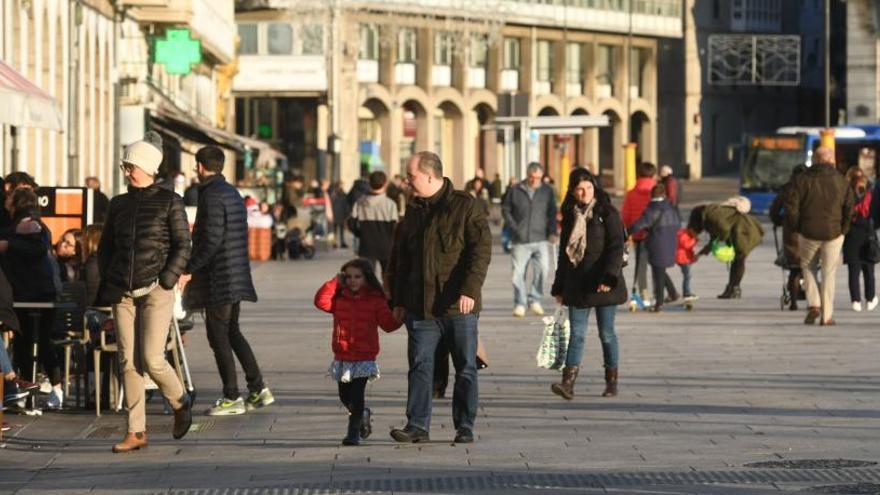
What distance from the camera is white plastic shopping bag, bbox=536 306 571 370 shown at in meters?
17.0

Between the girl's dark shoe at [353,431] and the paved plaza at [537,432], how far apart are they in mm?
111

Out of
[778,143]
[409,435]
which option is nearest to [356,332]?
[409,435]

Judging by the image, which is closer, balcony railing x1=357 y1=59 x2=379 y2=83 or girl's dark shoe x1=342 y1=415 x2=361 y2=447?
girl's dark shoe x1=342 y1=415 x2=361 y2=447

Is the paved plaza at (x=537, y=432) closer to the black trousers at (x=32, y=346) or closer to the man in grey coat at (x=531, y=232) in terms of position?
the black trousers at (x=32, y=346)

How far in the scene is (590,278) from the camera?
17062mm

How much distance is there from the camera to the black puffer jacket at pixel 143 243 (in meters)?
14.2

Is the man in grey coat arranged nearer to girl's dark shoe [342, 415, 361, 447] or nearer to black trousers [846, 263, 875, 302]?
black trousers [846, 263, 875, 302]

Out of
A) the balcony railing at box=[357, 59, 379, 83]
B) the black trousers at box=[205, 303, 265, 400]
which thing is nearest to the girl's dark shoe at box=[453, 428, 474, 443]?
the black trousers at box=[205, 303, 265, 400]

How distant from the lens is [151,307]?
559 inches

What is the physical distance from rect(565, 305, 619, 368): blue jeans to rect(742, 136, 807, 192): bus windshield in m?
63.4

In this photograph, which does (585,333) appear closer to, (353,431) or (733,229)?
(353,431)

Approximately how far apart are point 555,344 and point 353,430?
336 centimetres

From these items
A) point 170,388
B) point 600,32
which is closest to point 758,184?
point 600,32

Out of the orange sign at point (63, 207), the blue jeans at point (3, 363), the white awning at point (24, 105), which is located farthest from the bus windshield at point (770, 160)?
the blue jeans at point (3, 363)
